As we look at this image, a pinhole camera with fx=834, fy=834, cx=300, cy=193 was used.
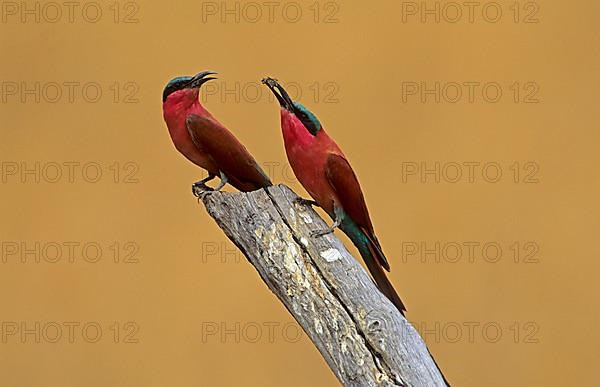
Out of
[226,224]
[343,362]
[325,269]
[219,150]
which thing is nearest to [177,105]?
[219,150]

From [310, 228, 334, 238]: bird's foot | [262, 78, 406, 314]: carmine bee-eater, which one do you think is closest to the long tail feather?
[262, 78, 406, 314]: carmine bee-eater

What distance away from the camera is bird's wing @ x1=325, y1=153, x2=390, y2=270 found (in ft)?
4.00

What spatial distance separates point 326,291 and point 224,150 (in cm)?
27

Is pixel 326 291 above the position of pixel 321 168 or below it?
below

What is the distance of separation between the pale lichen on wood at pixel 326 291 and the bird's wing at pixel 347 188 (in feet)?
0.17

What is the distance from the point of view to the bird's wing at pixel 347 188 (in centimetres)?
122

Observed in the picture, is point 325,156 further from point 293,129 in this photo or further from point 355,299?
point 355,299

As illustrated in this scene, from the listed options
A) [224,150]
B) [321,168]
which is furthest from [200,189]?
[321,168]

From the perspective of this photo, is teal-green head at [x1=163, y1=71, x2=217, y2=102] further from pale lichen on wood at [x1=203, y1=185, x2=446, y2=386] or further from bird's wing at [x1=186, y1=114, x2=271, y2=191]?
pale lichen on wood at [x1=203, y1=185, x2=446, y2=386]

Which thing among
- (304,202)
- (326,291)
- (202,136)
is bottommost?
(326,291)

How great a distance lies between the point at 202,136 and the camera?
1.25 meters

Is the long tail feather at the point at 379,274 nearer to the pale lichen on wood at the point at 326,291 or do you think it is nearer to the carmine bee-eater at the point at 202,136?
the pale lichen on wood at the point at 326,291

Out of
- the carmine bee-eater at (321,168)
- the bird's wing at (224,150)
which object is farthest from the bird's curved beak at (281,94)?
the bird's wing at (224,150)

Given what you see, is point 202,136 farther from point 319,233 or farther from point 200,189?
point 319,233
